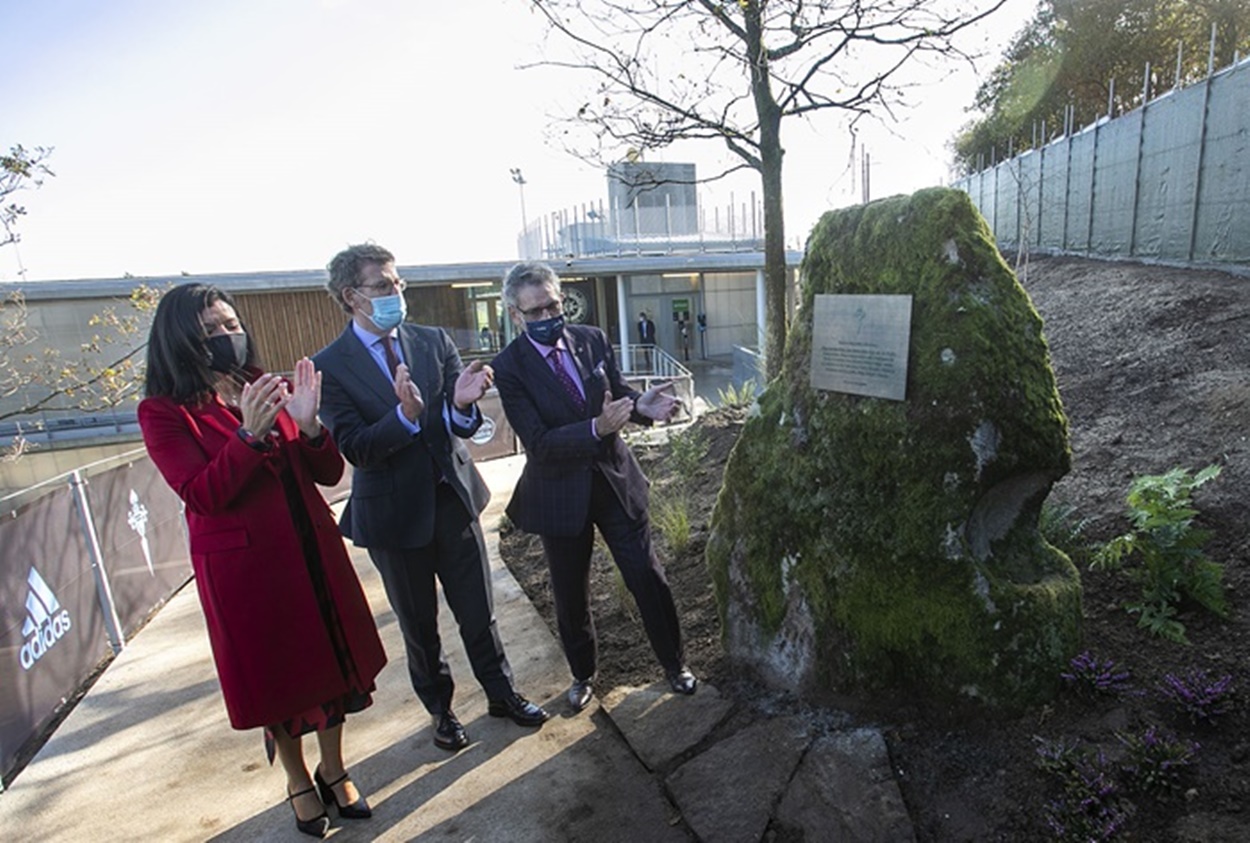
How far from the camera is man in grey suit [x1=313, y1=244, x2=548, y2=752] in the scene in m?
2.73

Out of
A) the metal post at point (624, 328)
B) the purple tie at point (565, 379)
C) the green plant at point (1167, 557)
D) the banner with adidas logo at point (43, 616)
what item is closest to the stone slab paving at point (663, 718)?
the purple tie at point (565, 379)

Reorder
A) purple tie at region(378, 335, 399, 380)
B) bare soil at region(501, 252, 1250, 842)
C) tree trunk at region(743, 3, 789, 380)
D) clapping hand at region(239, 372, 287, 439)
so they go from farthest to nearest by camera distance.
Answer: tree trunk at region(743, 3, 789, 380) → purple tie at region(378, 335, 399, 380) → clapping hand at region(239, 372, 287, 439) → bare soil at region(501, 252, 1250, 842)

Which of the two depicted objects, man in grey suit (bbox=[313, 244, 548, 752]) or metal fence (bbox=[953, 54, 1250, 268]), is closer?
man in grey suit (bbox=[313, 244, 548, 752])

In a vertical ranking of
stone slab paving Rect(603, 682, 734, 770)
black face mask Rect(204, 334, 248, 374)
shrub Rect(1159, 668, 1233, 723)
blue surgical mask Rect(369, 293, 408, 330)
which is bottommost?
stone slab paving Rect(603, 682, 734, 770)

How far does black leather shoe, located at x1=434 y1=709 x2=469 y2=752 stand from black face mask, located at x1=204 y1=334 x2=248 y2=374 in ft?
5.47

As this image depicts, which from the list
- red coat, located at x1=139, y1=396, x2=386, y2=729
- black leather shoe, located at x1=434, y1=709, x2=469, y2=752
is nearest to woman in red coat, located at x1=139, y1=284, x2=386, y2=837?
red coat, located at x1=139, y1=396, x2=386, y2=729

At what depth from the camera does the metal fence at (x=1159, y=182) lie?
28.4 ft

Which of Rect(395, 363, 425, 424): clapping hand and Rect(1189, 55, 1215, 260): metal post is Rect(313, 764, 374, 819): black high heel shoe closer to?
Rect(395, 363, 425, 424): clapping hand

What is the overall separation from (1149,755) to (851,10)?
5.18 meters

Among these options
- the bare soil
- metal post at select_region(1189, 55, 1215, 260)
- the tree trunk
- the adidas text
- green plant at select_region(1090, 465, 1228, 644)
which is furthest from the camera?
metal post at select_region(1189, 55, 1215, 260)

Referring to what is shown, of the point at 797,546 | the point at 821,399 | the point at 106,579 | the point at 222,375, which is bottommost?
the point at 106,579

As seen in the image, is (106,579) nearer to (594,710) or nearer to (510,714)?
(510,714)

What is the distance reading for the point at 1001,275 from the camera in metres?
2.44

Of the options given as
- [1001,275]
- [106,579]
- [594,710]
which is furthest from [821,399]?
→ [106,579]
